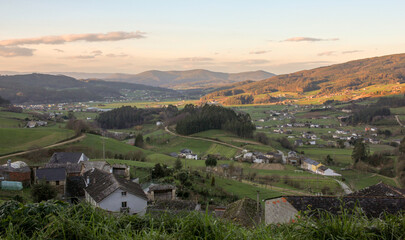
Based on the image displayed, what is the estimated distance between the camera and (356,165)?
49469 mm

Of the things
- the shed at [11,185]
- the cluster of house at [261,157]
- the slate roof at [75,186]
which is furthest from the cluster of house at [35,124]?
the shed at [11,185]

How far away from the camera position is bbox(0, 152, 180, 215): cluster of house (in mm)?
17484

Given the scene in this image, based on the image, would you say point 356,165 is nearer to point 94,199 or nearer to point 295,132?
point 295,132

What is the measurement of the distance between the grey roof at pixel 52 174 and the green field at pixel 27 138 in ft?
64.0

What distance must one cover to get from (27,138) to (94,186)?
33992 mm

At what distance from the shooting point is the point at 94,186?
19.6 meters

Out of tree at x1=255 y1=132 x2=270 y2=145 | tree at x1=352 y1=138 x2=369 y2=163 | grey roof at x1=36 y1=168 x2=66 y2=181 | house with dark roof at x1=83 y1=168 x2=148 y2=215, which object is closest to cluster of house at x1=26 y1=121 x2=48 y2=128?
grey roof at x1=36 y1=168 x2=66 y2=181

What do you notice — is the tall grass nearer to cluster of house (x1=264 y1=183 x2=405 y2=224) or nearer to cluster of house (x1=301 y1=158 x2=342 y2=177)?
cluster of house (x1=264 y1=183 x2=405 y2=224)

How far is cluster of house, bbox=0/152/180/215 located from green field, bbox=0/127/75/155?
19.0 meters

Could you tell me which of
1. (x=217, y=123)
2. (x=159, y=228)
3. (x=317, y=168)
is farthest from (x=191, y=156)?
(x=159, y=228)

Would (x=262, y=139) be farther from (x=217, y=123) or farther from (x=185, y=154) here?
(x=185, y=154)

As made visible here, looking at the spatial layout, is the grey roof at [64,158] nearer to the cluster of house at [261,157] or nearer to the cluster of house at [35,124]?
the cluster of house at [261,157]

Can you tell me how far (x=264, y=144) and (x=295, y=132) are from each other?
23.3 m

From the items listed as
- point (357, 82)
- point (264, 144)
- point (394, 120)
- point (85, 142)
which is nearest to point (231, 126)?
point (264, 144)
